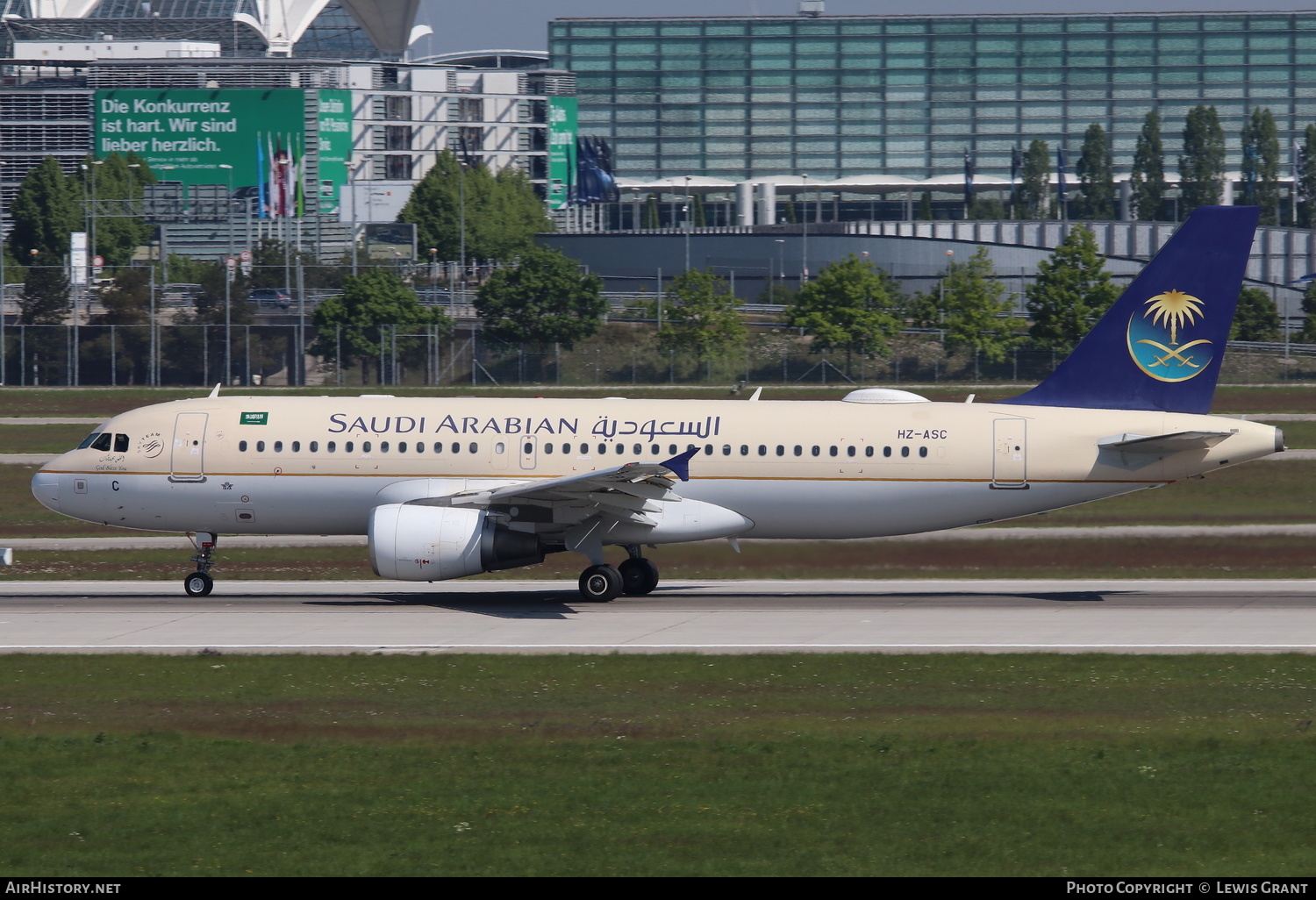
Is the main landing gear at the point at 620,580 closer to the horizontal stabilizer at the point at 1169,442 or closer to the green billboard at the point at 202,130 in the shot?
the horizontal stabilizer at the point at 1169,442

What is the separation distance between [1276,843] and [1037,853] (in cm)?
258

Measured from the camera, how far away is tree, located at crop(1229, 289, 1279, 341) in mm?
114688

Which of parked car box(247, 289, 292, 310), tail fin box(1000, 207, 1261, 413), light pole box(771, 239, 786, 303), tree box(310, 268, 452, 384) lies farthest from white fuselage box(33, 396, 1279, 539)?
light pole box(771, 239, 786, 303)

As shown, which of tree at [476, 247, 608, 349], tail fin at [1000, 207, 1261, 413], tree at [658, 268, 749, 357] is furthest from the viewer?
tree at [476, 247, 608, 349]

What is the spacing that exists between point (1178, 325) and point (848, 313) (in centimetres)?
7231

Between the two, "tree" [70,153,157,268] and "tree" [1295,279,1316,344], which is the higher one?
"tree" [70,153,157,268]

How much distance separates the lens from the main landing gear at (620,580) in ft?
108

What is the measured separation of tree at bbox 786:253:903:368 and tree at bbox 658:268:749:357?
4.40 metres

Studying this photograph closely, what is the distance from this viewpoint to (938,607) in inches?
1287

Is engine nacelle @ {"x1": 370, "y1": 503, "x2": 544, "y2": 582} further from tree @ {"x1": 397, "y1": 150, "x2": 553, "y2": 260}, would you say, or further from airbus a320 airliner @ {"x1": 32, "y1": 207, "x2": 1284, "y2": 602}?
tree @ {"x1": 397, "y1": 150, "x2": 553, "y2": 260}

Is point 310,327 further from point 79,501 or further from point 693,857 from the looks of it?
point 693,857

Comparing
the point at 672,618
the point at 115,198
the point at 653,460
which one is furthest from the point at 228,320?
the point at 672,618

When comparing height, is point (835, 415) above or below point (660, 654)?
above
